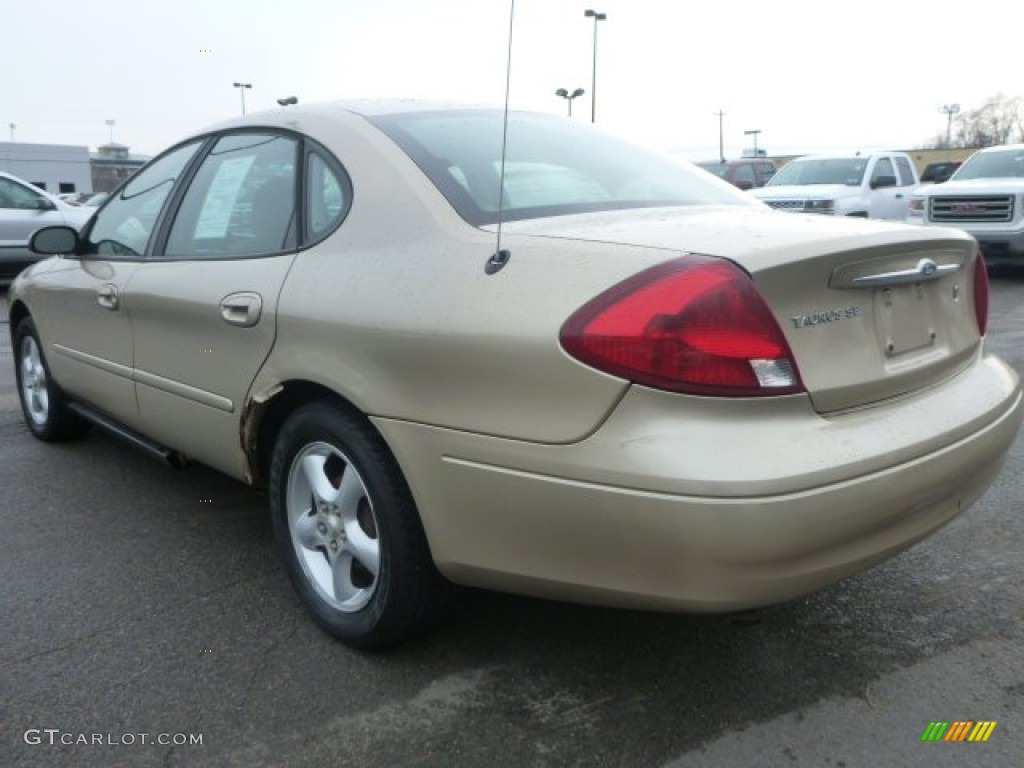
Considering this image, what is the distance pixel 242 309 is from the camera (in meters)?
2.92

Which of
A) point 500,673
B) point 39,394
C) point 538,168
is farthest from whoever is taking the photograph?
point 39,394

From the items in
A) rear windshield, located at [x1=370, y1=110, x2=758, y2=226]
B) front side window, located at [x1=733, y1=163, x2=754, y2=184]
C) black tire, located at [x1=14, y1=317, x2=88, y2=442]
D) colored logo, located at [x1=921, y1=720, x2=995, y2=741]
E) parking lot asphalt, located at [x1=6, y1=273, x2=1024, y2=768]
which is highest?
rear windshield, located at [x1=370, y1=110, x2=758, y2=226]

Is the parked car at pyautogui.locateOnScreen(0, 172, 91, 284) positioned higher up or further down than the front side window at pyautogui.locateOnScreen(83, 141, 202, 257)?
further down

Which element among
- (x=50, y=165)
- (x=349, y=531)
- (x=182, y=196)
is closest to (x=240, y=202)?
(x=182, y=196)

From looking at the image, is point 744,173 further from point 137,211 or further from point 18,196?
point 137,211

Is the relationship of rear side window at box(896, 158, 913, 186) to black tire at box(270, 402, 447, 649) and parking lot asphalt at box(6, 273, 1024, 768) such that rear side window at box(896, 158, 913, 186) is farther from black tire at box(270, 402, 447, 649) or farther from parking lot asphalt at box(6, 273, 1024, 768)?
black tire at box(270, 402, 447, 649)

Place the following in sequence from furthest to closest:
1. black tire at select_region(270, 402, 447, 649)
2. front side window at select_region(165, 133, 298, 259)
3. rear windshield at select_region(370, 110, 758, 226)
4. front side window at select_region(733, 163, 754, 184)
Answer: front side window at select_region(733, 163, 754, 184) → front side window at select_region(165, 133, 298, 259) → rear windshield at select_region(370, 110, 758, 226) → black tire at select_region(270, 402, 447, 649)

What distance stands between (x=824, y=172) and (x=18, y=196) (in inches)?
446

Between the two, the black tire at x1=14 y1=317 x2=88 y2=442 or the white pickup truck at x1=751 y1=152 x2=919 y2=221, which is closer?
the black tire at x1=14 y1=317 x2=88 y2=442

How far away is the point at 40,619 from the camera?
2.95 meters

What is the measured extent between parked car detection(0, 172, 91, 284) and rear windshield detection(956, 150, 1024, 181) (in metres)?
12.4

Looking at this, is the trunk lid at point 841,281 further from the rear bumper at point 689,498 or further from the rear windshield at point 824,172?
the rear windshield at point 824,172

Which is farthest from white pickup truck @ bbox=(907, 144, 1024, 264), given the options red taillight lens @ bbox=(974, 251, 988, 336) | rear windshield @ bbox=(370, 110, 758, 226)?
rear windshield @ bbox=(370, 110, 758, 226)

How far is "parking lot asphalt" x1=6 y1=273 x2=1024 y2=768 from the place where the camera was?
2.25 meters
